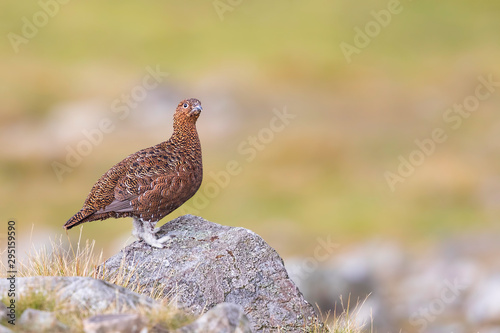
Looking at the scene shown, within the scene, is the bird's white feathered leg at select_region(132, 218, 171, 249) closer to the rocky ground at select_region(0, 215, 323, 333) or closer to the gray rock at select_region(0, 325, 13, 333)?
the rocky ground at select_region(0, 215, 323, 333)

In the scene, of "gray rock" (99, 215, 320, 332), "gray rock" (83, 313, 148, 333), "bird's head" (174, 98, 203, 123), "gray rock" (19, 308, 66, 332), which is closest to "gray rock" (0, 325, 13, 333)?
"gray rock" (19, 308, 66, 332)

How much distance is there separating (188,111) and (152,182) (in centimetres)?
98

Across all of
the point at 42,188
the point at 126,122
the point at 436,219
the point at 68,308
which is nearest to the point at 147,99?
the point at 126,122

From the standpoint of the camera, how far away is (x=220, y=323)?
5.11 m

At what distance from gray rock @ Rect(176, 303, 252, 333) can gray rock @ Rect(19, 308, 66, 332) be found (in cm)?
90

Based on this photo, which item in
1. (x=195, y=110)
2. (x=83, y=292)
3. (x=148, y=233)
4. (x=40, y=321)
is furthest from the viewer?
(x=148, y=233)

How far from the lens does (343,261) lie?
749 inches

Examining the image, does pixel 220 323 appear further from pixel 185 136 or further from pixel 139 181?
pixel 185 136

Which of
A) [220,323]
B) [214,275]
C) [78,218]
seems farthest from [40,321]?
[214,275]

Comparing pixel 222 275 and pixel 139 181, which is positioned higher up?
pixel 139 181

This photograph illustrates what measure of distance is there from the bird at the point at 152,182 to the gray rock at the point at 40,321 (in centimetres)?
257

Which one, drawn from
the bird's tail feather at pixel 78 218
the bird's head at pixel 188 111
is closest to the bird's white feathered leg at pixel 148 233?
the bird's tail feather at pixel 78 218

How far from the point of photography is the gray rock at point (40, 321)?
195 inches

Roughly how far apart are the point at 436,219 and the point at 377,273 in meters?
2.98
